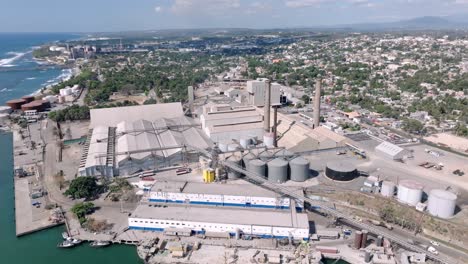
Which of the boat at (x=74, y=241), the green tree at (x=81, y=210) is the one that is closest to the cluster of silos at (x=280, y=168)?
the green tree at (x=81, y=210)

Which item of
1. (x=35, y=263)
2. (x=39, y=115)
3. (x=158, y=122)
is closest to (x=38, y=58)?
(x=39, y=115)

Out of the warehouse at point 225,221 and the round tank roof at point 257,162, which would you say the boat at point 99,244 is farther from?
the round tank roof at point 257,162

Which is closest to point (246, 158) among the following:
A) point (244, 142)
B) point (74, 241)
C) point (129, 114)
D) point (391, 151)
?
point (244, 142)

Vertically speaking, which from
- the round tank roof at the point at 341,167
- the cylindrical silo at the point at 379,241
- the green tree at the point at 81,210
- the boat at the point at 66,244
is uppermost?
the round tank roof at the point at 341,167

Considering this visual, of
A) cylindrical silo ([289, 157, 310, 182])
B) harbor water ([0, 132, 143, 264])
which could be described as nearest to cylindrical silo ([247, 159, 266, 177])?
cylindrical silo ([289, 157, 310, 182])

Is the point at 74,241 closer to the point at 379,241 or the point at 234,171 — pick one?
the point at 234,171

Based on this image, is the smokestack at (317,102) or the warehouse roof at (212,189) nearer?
the warehouse roof at (212,189)
